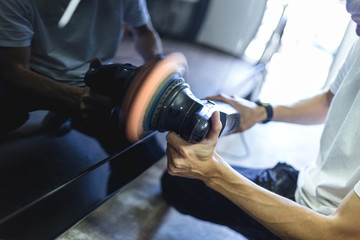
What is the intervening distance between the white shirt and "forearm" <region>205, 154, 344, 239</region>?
0.14 meters

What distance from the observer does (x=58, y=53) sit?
48 cm

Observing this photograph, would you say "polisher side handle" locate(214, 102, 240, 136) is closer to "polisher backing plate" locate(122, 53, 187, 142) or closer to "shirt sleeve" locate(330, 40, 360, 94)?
"polisher backing plate" locate(122, 53, 187, 142)

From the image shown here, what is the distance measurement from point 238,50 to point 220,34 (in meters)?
0.26

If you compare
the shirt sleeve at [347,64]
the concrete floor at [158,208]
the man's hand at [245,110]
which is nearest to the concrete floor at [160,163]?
the concrete floor at [158,208]

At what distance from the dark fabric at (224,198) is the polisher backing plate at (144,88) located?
0.42 m

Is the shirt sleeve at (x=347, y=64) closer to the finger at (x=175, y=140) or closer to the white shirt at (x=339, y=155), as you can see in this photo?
the white shirt at (x=339, y=155)

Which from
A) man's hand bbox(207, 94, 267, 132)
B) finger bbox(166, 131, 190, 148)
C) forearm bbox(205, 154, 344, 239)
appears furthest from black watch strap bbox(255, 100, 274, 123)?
finger bbox(166, 131, 190, 148)

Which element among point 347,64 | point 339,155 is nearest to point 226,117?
point 339,155

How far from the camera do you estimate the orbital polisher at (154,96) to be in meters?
0.45

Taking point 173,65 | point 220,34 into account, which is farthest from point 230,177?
point 220,34

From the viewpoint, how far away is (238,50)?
45.3 inches

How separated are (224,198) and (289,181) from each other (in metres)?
0.20

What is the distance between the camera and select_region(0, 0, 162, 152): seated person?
0.42 meters

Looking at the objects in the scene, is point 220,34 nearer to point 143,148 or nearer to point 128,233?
point 143,148
